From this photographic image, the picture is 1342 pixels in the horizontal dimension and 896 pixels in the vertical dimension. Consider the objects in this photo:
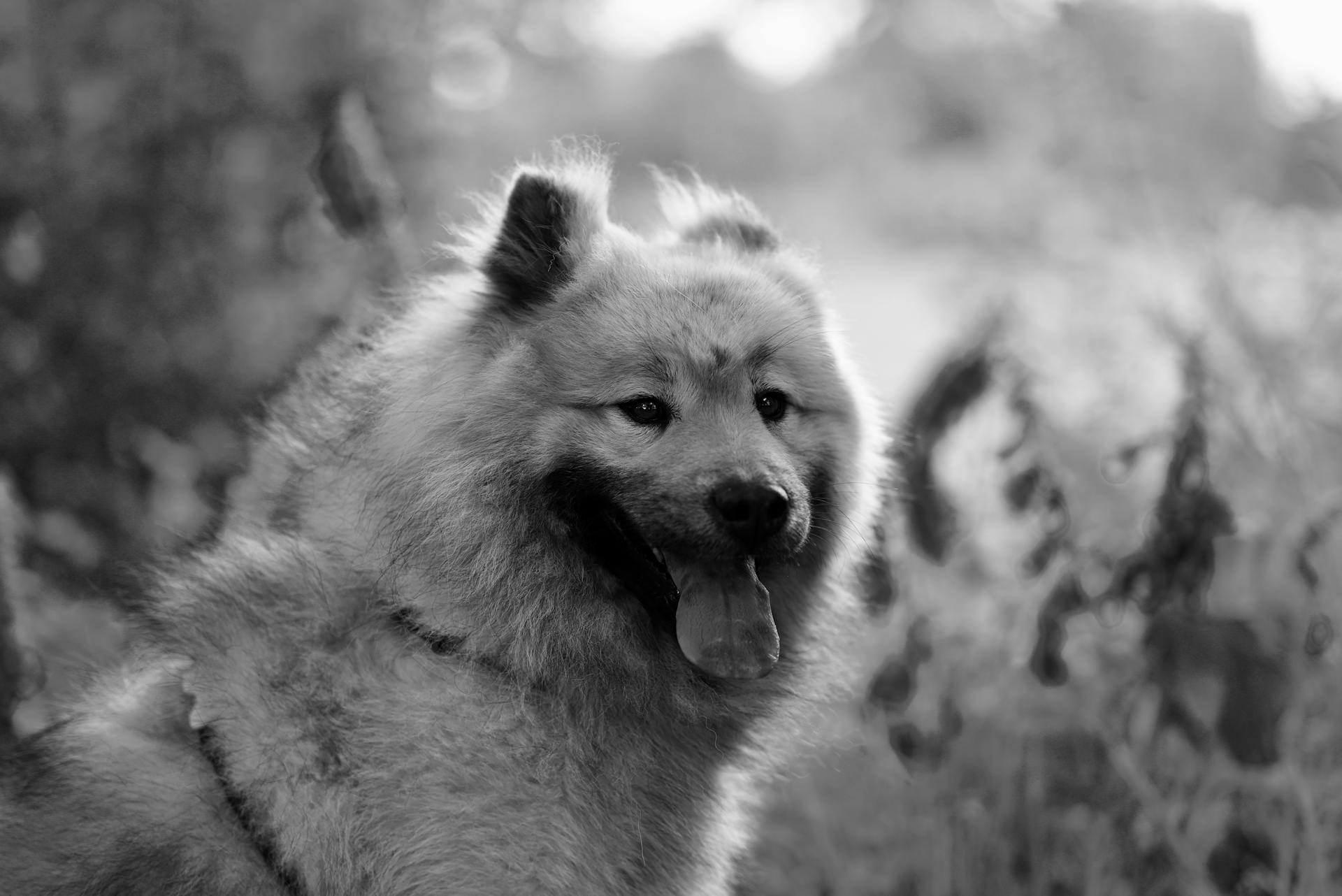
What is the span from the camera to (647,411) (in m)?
2.84

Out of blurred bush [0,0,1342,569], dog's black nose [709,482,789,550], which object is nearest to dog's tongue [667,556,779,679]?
dog's black nose [709,482,789,550]

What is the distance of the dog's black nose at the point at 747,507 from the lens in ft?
8.64

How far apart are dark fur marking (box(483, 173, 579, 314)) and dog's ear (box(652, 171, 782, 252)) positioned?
579 millimetres

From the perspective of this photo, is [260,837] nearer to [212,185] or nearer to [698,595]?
[698,595]

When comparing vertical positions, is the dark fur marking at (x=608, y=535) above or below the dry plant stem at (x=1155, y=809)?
above

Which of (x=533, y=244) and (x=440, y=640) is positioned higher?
(x=533, y=244)

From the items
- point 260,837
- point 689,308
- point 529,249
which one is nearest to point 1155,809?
point 689,308

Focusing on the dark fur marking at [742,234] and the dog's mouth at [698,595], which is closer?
the dog's mouth at [698,595]

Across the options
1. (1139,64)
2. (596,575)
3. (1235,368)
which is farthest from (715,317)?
(1139,64)

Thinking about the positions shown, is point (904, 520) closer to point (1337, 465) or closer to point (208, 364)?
point (1337, 465)

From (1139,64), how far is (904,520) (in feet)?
15.5

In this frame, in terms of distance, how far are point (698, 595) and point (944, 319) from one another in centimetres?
630

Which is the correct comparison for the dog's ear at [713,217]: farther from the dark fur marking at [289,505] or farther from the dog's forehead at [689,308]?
the dark fur marking at [289,505]

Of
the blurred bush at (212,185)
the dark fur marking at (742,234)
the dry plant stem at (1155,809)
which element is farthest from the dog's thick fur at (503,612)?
the blurred bush at (212,185)
